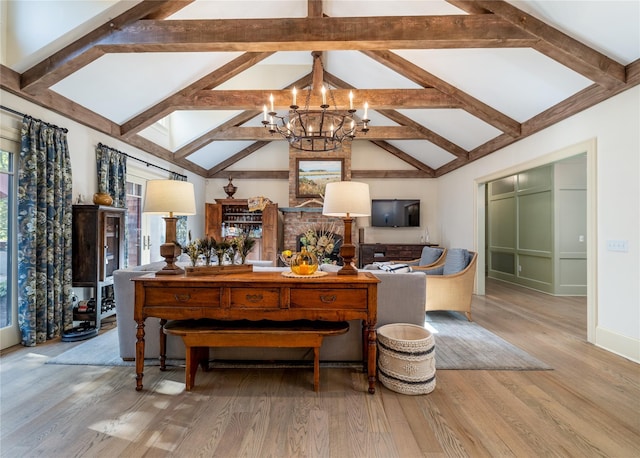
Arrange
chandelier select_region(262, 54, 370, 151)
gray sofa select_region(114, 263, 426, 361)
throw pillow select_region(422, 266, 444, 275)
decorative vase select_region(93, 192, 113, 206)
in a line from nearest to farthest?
gray sofa select_region(114, 263, 426, 361), chandelier select_region(262, 54, 370, 151), decorative vase select_region(93, 192, 113, 206), throw pillow select_region(422, 266, 444, 275)

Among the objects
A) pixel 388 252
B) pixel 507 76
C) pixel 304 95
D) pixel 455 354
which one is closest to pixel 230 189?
pixel 304 95

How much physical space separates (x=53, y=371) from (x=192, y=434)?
1.68 metres

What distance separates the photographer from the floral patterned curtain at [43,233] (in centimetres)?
309

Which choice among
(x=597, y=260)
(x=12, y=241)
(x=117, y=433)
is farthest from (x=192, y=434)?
(x=597, y=260)

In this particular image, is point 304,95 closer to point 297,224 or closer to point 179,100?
point 179,100

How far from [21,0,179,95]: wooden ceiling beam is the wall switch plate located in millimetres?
4989

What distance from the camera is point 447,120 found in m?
5.53

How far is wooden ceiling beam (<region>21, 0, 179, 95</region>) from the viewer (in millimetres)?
2975

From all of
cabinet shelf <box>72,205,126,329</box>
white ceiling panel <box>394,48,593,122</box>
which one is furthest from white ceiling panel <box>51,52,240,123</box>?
white ceiling panel <box>394,48,593,122</box>

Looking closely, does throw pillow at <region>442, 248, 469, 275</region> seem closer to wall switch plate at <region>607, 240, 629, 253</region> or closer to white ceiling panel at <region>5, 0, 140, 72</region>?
wall switch plate at <region>607, 240, 629, 253</region>

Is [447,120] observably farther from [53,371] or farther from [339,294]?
[53,371]

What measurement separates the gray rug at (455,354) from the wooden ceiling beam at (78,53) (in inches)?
104

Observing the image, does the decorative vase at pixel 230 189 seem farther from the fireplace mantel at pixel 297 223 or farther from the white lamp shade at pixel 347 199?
the white lamp shade at pixel 347 199

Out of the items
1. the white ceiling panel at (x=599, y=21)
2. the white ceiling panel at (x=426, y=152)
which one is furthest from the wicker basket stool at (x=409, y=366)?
the white ceiling panel at (x=426, y=152)
